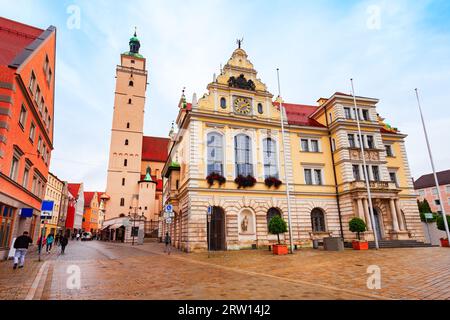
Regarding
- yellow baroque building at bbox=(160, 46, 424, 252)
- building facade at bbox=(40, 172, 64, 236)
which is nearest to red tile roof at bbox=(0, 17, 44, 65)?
yellow baroque building at bbox=(160, 46, 424, 252)

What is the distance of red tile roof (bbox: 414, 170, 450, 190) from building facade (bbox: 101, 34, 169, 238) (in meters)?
70.3

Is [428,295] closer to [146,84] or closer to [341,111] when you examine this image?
[341,111]

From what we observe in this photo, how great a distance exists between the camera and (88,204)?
100 m

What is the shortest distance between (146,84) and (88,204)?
57523 millimetres

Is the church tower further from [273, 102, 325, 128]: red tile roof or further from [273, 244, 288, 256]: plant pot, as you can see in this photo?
[273, 244, 288, 256]: plant pot

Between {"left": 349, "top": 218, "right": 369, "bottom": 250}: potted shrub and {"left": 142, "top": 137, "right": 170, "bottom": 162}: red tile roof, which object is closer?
{"left": 349, "top": 218, "right": 369, "bottom": 250}: potted shrub

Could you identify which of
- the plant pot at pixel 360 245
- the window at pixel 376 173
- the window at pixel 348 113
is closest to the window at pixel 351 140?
the window at pixel 348 113

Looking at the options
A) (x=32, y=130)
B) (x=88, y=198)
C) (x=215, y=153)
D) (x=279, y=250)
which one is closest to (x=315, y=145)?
(x=215, y=153)

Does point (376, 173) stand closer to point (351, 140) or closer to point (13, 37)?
point (351, 140)

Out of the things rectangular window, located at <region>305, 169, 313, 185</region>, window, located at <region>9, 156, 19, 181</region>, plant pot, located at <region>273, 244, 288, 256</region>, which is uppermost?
rectangular window, located at <region>305, 169, 313, 185</region>

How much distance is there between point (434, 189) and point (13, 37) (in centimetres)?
8771

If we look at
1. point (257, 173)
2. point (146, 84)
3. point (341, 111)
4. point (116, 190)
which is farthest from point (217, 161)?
point (146, 84)

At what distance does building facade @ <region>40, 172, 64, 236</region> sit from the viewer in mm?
51625

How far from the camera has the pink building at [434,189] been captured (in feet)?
221
